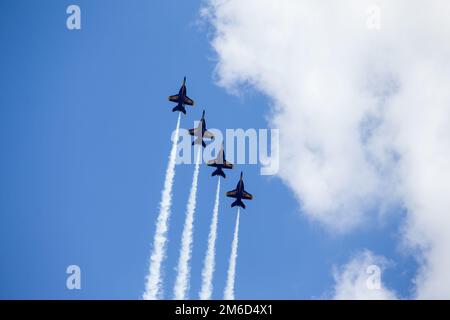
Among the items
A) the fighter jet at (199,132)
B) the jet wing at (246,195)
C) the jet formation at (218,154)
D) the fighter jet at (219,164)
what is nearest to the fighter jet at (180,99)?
the jet formation at (218,154)

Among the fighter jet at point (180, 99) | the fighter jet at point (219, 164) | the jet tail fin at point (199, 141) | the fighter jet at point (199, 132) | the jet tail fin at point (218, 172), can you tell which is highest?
the fighter jet at point (180, 99)

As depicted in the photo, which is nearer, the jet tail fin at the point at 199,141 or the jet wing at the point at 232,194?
the jet wing at the point at 232,194

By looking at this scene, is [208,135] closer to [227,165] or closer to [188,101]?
[227,165]

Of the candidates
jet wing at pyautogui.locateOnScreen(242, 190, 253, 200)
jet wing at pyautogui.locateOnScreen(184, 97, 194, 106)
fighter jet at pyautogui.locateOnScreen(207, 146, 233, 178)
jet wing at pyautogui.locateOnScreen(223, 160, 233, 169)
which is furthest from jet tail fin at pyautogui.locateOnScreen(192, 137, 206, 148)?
jet wing at pyautogui.locateOnScreen(242, 190, 253, 200)

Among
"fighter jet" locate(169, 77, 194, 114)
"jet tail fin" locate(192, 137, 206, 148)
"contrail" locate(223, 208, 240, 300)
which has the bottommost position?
"contrail" locate(223, 208, 240, 300)

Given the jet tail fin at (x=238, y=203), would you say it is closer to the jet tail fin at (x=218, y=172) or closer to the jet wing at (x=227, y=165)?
the jet tail fin at (x=218, y=172)

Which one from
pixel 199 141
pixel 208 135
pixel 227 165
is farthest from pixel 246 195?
pixel 208 135

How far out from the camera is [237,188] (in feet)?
336

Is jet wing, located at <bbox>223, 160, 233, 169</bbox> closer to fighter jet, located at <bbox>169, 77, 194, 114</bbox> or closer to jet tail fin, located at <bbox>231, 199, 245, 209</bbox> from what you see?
jet tail fin, located at <bbox>231, 199, 245, 209</bbox>

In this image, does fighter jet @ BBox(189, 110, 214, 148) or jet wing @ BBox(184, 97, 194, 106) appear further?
jet wing @ BBox(184, 97, 194, 106)

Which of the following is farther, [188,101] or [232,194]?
[188,101]
